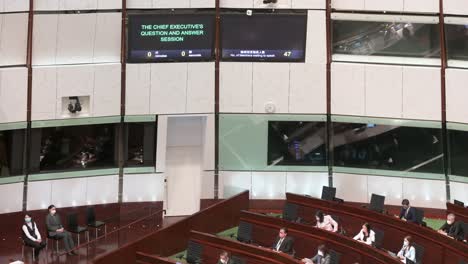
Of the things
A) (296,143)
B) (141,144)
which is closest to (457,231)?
(296,143)

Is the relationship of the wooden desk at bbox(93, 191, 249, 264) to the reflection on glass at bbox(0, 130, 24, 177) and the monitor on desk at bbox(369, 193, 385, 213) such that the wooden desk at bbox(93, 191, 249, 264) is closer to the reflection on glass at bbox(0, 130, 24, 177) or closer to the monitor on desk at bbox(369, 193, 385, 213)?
the monitor on desk at bbox(369, 193, 385, 213)

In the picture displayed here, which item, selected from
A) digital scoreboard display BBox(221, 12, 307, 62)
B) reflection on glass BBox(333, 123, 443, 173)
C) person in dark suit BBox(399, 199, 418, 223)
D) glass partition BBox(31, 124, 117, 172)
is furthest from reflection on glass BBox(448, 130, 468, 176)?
glass partition BBox(31, 124, 117, 172)

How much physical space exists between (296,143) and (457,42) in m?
4.40

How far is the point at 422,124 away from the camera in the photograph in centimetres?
1318

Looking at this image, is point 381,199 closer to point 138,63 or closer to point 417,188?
point 417,188

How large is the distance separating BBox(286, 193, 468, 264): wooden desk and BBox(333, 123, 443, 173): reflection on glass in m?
1.86

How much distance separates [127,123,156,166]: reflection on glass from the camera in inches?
522

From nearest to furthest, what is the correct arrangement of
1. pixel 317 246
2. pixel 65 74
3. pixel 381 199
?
pixel 317 246 < pixel 381 199 < pixel 65 74

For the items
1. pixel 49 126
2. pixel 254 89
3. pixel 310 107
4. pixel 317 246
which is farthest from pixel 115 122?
pixel 317 246

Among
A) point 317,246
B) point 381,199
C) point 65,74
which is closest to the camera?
point 317,246

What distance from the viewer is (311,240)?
10.5 m

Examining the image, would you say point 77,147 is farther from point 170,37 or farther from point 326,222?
point 326,222

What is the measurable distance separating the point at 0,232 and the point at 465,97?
10695 mm

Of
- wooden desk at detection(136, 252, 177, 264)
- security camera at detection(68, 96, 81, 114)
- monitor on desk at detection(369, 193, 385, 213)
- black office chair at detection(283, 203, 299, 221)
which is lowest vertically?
wooden desk at detection(136, 252, 177, 264)
